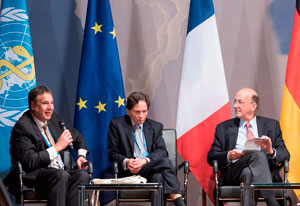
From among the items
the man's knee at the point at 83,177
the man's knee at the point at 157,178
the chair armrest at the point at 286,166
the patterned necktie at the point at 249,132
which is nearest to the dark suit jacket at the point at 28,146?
the man's knee at the point at 83,177

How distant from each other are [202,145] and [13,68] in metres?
2.06

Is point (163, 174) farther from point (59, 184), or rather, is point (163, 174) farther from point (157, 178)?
point (59, 184)

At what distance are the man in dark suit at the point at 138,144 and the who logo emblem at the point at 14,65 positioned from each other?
38.9 inches

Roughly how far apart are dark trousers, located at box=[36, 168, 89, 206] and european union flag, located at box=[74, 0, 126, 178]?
3.06 feet

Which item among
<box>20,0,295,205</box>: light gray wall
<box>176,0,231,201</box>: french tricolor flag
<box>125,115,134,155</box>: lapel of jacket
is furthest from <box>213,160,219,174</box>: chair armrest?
<box>20,0,295,205</box>: light gray wall

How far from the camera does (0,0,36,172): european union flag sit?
5.13 metres

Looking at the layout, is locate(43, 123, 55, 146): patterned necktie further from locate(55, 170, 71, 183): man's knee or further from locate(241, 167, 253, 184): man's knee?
locate(241, 167, 253, 184): man's knee

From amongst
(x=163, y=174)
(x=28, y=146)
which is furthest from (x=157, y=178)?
(x=28, y=146)

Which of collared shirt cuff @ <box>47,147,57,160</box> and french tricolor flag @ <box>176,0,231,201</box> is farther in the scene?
french tricolor flag @ <box>176,0,231,201</box>

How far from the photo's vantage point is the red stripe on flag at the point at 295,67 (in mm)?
5180

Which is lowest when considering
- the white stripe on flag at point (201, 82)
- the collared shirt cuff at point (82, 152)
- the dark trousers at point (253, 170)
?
the dark trousers at point (253, 170)

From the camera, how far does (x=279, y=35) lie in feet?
19.1

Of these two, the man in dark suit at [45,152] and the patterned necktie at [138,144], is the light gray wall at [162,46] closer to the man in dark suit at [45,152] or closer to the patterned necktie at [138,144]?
the patterned necktie at [138,144]

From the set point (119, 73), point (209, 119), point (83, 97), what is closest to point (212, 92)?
point (209, 119)
